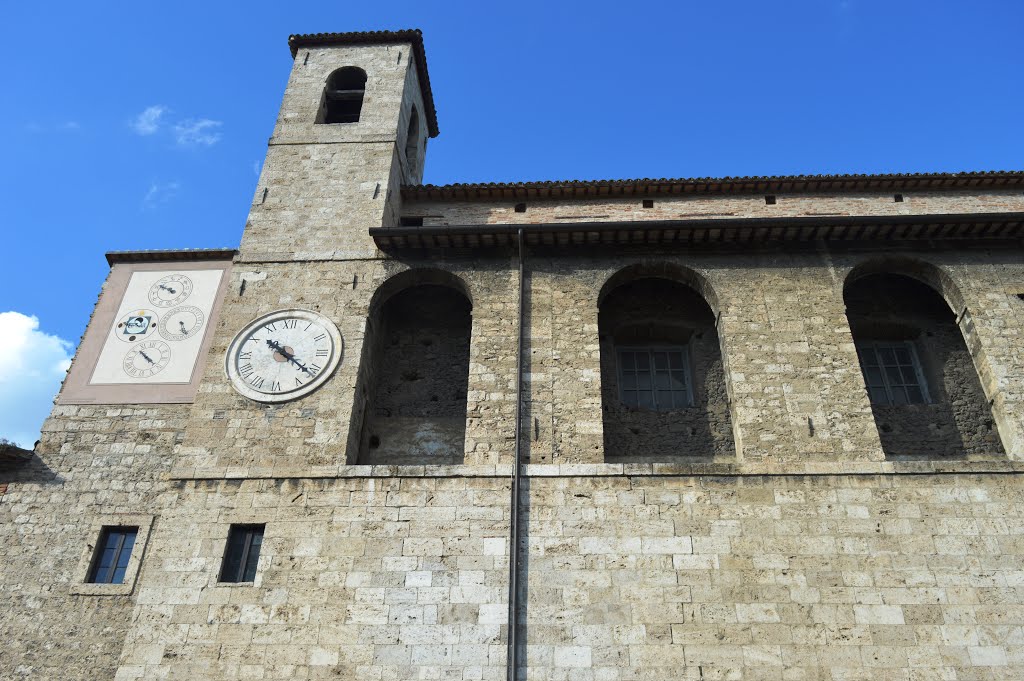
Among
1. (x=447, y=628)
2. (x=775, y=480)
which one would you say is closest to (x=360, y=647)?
(x=447, y=628)

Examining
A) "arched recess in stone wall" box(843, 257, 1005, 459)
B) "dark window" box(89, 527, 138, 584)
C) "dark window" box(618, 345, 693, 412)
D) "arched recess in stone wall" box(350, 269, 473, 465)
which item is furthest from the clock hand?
"arched recess in stone wall" box(843, 257, 1005, 459)

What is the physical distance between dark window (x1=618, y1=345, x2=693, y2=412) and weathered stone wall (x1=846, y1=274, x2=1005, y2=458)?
2.48 metres

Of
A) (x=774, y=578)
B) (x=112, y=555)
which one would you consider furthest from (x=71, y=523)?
(x=774, y=578)

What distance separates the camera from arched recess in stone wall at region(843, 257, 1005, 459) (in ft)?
31.4

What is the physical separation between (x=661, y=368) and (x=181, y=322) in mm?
6831

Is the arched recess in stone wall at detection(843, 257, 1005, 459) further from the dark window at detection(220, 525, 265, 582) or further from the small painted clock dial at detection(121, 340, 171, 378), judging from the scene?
the small painted clock dial at detection(121, 340, 171, 378)

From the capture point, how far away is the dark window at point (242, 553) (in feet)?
26.7

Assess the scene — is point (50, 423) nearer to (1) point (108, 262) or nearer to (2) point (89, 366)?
(2) point (89, 366)

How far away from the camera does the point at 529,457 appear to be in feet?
28.5

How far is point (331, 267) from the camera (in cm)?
1056

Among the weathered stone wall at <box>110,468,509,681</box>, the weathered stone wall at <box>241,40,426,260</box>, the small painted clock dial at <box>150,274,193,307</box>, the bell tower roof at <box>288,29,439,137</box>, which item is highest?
the bell tower roof at <box>288,29,439,137</box>

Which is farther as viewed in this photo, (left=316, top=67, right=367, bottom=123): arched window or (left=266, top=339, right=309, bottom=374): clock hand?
(left=316, top=67, right=367, bottom=123): arched window

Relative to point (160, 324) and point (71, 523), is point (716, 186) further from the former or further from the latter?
point (71, 523)

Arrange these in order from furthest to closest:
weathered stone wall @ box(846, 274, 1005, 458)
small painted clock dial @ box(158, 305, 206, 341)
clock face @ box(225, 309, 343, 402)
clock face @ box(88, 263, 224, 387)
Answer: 1. small painted clock dial @ box(158, 305, 206, 341)
2. clock face @ box(88, 263, 224, 387)
3. weathered stone wall @ box(846, 274, 1005, 458)
4. clock face @ box(225, 309, 343, 402)
